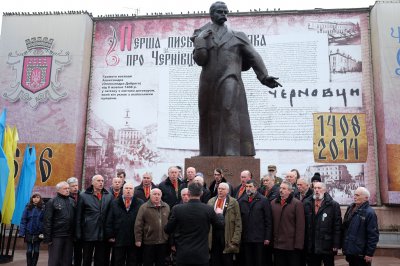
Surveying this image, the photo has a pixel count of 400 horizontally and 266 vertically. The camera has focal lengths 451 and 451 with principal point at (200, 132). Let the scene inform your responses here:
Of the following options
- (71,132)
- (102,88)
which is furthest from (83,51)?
(71,132)

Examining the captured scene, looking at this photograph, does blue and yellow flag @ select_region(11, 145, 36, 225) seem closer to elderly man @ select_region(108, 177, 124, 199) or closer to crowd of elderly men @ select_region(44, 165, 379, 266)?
crowd of elderly men @ select_region(44, 165, 379, 266)

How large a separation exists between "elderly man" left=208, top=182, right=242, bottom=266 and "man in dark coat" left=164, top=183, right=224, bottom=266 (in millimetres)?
845

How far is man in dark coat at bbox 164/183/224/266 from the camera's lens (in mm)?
4438

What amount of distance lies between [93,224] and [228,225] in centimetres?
178

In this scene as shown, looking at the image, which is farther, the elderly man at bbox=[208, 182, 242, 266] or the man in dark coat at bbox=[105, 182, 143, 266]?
the man in dark coat at bbox=[105, 182, 143, 266]

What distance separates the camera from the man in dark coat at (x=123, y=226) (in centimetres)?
575

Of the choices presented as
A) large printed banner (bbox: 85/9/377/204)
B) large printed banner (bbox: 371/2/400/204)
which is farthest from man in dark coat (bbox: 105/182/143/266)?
large printed banner (bbox: 371/2/400/204)

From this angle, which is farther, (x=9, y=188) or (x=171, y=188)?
(x=9, y=188)

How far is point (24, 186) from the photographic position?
976 centimetres

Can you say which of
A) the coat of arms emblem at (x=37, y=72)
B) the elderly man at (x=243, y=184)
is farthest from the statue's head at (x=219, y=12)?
the coat of arms emblem at (x=37, y=72)

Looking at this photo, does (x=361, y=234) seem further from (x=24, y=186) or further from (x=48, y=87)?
(x=48, y=87)

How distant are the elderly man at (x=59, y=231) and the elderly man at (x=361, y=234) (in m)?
3.46

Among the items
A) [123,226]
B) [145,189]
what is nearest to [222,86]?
[145,189]

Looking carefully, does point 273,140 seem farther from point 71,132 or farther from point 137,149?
point 71,132
